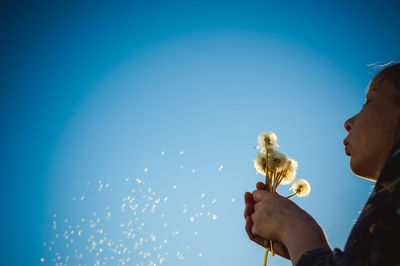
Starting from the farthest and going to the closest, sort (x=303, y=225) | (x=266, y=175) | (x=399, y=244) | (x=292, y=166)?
(x=292, y=166) < (x=266, y=175) < (x=303, y=225) < (x=399, y=244)

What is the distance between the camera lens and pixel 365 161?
0.89 metres

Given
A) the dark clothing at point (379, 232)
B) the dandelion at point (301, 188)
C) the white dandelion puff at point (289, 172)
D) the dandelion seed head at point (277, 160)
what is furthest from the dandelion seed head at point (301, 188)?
the dark clothing at point (379, 232)

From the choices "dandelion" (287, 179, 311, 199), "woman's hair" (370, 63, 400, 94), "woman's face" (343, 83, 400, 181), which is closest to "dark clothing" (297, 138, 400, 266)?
"woman's face" (343, 83, 400, 181)

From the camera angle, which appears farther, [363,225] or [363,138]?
[363,138]

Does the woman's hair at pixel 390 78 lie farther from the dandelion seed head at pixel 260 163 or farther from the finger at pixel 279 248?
the finger at pixel 279 248

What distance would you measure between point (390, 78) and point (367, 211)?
87 centimetres

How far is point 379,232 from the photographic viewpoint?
16.3 inches

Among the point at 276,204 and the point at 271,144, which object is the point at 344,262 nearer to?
the point at 276,204

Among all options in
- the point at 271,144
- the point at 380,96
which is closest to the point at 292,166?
the point at 271,144

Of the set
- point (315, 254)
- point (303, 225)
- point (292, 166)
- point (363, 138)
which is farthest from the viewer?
point (292, 166)

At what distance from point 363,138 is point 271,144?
64cm

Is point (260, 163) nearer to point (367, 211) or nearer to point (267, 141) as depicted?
point (267, 141)

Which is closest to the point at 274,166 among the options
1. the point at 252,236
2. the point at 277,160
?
the point at 277,160

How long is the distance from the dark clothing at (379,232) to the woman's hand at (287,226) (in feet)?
0.46
